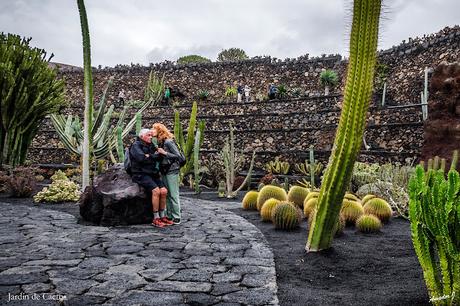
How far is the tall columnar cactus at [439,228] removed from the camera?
2.49 m

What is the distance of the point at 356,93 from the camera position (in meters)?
3.92

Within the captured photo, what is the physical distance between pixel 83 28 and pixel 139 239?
5380 millimetres

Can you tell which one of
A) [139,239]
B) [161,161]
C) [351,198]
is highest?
[161,161]

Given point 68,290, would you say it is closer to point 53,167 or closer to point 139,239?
point 139,239

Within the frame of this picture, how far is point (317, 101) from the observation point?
16594 mm

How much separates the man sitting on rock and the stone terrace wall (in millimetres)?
8072

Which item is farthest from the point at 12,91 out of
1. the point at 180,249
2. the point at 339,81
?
the point at 339,81

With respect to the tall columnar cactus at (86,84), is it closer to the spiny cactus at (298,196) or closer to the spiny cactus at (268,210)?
the spiny cactus at (268,210)

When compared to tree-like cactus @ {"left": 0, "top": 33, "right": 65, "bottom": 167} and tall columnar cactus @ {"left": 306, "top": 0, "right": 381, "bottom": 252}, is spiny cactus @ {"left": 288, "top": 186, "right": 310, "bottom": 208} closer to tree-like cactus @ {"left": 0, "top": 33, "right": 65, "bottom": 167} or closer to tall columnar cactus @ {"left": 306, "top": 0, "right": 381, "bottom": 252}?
tall columnar cactus @ {"left": 306, "top": 0, "right": 381, "bottom": 252}

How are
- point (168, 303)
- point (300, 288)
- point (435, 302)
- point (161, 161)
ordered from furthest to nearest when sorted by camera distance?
point (161, 161)
point (300, 288)
point (168, 303)
point (435, 302)

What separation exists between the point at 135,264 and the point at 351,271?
81.9 inches

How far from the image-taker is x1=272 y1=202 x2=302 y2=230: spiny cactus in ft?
19.3

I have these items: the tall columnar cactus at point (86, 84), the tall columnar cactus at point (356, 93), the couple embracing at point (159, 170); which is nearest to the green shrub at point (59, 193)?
the tall columnar cactus at point (86, 84)

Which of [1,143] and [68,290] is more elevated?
[1,143]
